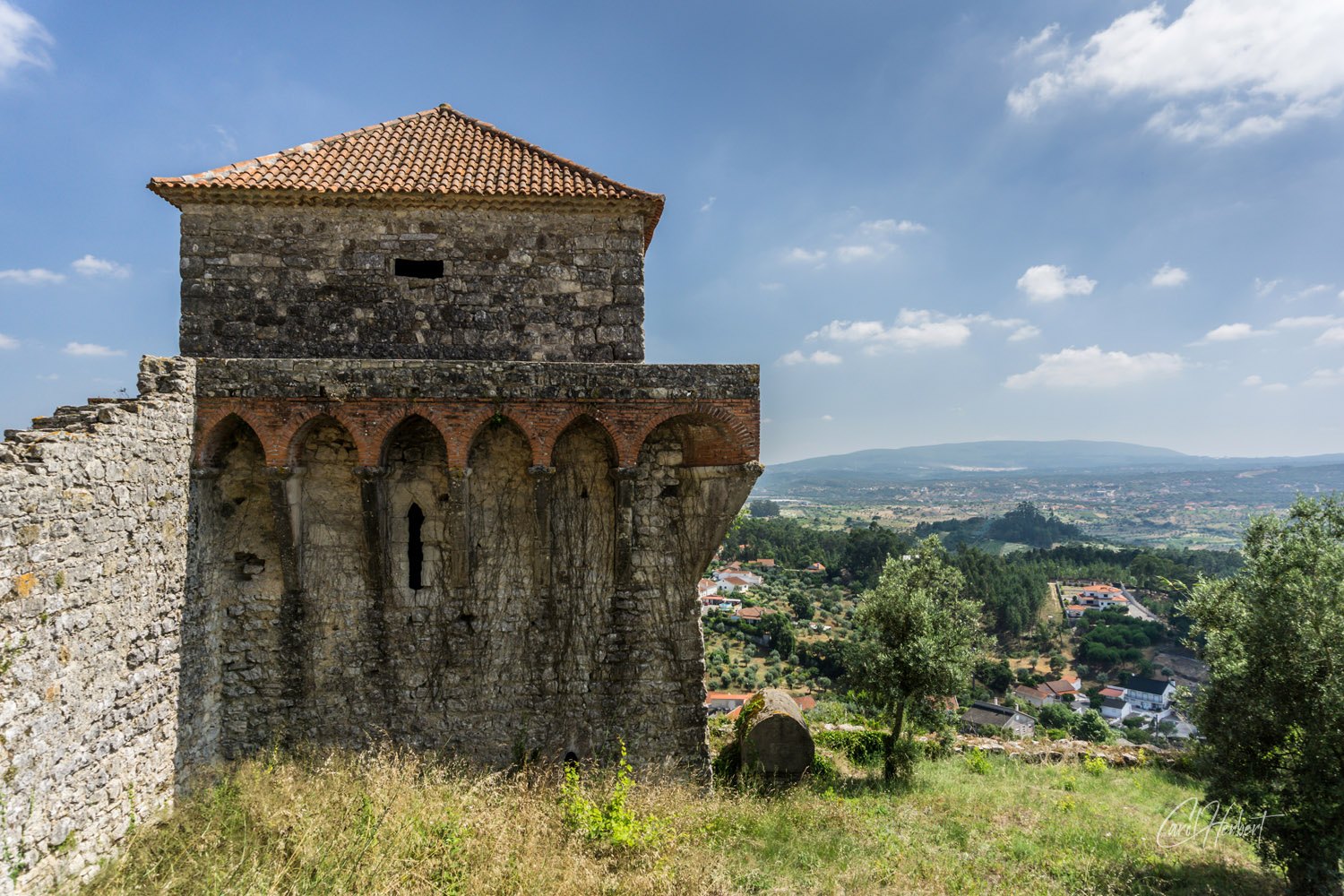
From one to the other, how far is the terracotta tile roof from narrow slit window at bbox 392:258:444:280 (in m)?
0.90

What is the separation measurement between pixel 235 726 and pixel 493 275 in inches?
268

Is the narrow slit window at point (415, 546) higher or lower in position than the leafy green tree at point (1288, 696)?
higher

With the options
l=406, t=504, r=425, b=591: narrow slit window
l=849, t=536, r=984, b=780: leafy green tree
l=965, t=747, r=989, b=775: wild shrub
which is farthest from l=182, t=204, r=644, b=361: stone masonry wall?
l=965, t=747, r=989, b=775: wild shrub

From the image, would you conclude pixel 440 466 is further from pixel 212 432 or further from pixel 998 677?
pixel 998 677

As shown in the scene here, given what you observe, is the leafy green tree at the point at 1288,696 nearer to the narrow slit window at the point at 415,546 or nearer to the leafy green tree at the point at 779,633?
the narrow slit window at the point at 415,546

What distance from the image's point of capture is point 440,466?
26.7ft

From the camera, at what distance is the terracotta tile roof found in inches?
321

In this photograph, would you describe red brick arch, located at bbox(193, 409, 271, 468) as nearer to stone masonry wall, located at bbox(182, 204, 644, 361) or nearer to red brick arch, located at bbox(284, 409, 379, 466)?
red brick arch, located at bbox(284, 409, 379, 466)

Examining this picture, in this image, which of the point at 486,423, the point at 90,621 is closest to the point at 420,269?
the point at 486,423

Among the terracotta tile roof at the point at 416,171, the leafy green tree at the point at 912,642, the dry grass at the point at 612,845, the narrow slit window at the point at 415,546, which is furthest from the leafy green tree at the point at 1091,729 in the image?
the terracotta tile roof at the point at 416,171

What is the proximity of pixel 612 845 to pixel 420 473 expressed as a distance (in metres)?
5.07

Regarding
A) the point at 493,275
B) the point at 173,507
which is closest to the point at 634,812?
the point at 173,507

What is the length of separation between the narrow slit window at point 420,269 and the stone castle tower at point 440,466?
3cm

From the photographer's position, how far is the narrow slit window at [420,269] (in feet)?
28.3
